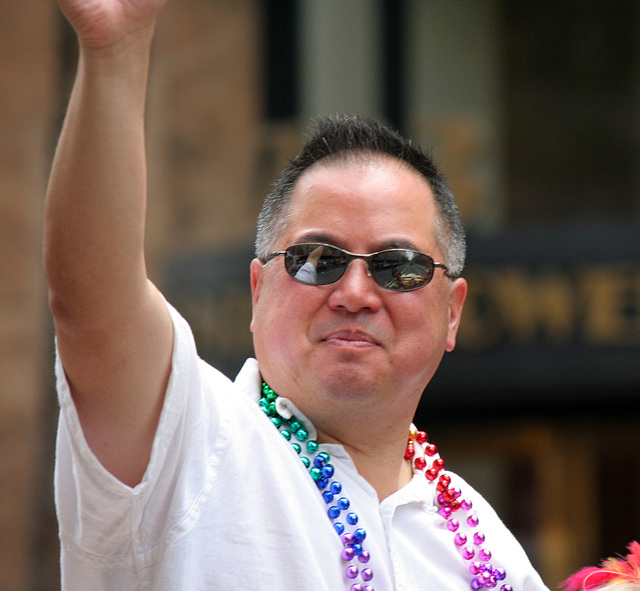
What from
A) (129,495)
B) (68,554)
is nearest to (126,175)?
(129,495)

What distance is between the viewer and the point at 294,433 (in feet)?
7.26

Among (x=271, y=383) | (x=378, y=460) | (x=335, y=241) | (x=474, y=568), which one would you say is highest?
(x=335, y=241)

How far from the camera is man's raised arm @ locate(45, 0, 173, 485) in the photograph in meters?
1.59

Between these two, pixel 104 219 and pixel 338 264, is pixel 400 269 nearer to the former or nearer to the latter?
pixel 338 264

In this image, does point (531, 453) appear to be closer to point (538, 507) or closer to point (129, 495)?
point (538, 507)

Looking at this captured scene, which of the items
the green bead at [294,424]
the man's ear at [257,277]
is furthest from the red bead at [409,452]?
the man's ear at [257,277]

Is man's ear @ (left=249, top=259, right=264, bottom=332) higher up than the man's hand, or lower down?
Result: lower down

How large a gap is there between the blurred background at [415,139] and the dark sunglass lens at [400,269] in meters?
5.27

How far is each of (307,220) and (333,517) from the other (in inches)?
24.7

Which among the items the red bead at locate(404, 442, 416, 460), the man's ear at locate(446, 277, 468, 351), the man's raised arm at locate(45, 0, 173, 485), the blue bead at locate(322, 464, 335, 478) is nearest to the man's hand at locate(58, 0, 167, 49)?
the man's raised arm at locate(45, 0, 173, 485)

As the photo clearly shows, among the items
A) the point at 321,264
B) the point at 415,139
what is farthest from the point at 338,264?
Answer: the point at 415,139

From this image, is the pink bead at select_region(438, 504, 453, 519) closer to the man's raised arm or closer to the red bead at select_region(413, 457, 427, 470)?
the red bead at select_region(413, 457, 427, 470)

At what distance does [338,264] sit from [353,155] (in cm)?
30

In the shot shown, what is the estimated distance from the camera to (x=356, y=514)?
2.12 metres
